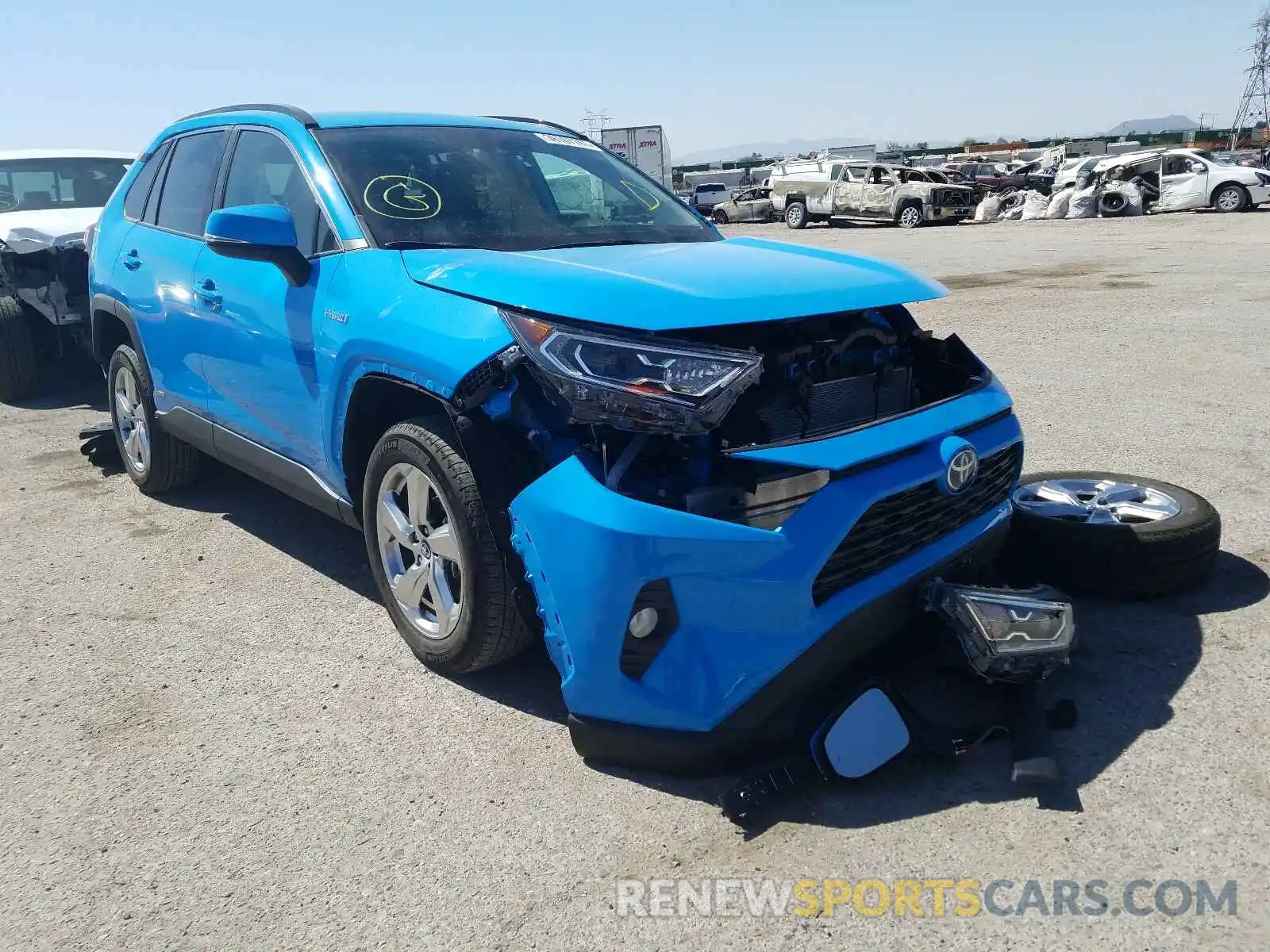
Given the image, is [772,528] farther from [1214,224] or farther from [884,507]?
[1214,224]

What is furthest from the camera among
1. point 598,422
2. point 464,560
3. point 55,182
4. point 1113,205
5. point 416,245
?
point 1113,205

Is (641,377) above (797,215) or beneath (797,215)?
beneath

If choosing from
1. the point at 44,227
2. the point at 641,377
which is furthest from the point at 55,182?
the point at 641,377

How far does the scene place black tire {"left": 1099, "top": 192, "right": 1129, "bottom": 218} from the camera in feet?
87.8

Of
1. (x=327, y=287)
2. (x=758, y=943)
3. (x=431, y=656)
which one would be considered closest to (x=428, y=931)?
(x=758, y=943)

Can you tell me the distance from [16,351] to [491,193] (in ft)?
20.0

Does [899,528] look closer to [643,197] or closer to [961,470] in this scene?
[961,470]

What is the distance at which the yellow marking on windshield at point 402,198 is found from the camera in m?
3.56

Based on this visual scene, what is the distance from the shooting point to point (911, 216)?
28.5 meters

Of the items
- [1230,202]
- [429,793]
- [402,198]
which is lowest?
[429,793]

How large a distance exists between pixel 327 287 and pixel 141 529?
92.0 inches

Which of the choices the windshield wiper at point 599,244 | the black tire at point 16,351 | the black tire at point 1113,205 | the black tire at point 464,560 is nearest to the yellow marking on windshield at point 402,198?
the windshield wiper at point 599,244

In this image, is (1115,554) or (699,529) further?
(1115,554)

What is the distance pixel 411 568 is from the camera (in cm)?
334
